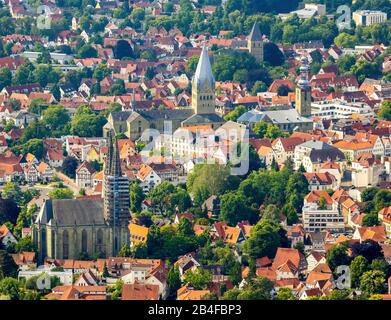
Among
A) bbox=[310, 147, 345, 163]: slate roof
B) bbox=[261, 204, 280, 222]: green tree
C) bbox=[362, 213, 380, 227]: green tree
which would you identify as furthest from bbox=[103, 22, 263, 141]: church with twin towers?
bbox=[362, 213, 380, 227]: green tree

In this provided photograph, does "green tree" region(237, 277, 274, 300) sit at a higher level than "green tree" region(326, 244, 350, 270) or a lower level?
lower

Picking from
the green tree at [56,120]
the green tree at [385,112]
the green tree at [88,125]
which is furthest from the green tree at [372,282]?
the green tree at [385,112]

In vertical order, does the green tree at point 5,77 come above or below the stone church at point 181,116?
above

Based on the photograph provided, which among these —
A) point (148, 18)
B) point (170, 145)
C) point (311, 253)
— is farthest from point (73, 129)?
point (148, 18)

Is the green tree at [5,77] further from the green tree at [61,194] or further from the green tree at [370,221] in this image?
the green tree at [370,221]

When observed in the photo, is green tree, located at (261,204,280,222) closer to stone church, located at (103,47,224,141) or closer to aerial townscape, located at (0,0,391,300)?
aerial townscape, located at (0,0,391,300)

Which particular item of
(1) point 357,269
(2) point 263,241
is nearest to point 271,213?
(2) point 263,241

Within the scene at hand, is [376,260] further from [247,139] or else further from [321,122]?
[321,122]
